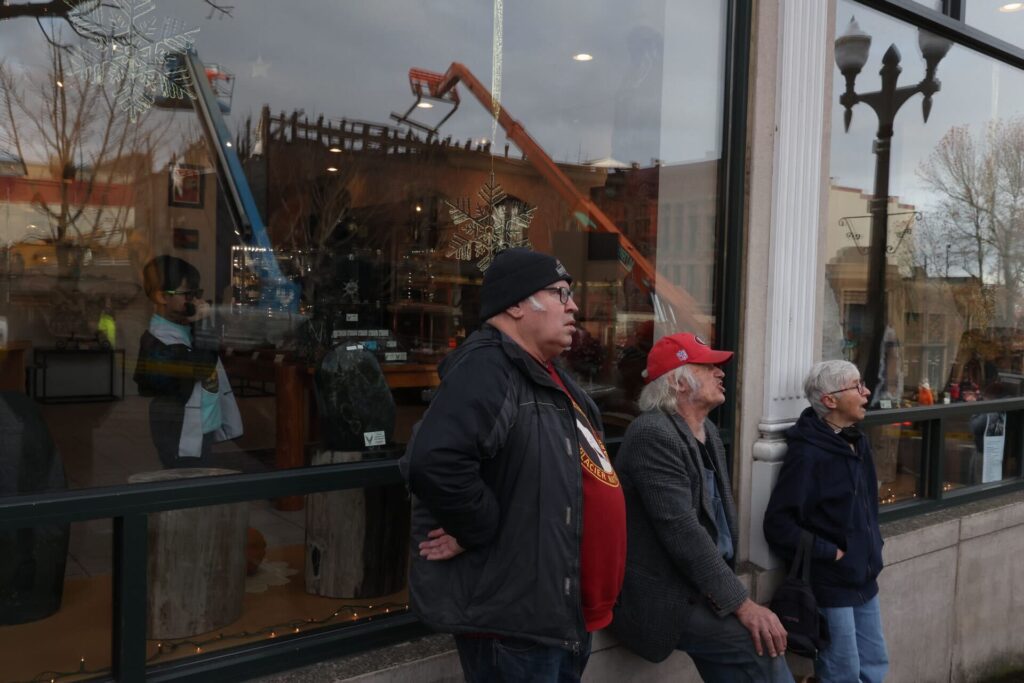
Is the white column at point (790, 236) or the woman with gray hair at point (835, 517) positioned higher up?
the white column at point (790, 236)

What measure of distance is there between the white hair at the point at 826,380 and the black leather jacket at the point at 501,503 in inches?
68.1

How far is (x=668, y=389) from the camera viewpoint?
292 centimetres

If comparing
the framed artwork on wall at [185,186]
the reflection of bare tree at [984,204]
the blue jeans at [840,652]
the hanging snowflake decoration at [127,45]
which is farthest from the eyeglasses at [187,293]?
the reflection of bare tree at [984,204]

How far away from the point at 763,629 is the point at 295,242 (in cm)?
347

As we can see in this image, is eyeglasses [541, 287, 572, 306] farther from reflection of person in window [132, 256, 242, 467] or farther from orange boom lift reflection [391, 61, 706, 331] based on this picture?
orange boom lift reflection [391, 61, 706, 331]

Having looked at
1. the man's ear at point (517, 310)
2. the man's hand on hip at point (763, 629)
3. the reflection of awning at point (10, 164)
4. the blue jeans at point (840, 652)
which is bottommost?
the blue jeans at point (840, 652)

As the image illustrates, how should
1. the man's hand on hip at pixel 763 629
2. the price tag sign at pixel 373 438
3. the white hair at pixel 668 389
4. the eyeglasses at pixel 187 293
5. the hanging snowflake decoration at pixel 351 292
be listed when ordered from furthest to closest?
→ the hanging snowflake decoration at pixel 351 292
the eyeglasses at pixel 187 293
the price tag sign at pixel 373 438
the white hair at pixel 668 389
the man's hand on hip at pixel 763 629

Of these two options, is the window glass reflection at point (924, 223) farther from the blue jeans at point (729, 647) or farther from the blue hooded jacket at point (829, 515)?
the blue jeans at point (729, 647)

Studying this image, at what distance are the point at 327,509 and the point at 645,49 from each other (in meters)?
3.16

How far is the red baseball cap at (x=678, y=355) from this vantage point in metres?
2.92

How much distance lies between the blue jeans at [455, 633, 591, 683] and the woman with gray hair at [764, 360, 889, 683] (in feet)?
4.93

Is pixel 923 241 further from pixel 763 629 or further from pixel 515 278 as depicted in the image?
pixel 515 278

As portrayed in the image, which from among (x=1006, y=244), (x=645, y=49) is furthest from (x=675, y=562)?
(x=1006, y=244)

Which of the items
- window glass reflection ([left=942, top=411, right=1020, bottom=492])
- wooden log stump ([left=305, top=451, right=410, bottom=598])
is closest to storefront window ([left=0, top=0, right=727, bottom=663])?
wooden log stump ([left=305, top=451, right=410, bottom=598])
